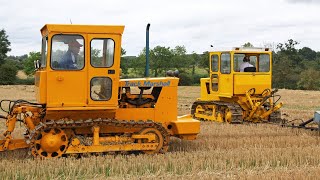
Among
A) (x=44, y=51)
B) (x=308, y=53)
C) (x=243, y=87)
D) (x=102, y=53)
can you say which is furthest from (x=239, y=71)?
(x=308, y=53)

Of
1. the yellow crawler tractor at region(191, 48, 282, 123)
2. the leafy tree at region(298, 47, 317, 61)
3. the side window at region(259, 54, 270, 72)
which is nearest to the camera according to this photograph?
the yellow crawler tractor at region(191, 48, 282, 123)

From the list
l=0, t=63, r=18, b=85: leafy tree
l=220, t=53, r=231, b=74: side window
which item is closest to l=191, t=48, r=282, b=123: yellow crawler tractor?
l=220, t=53, r=231, b=74: side window

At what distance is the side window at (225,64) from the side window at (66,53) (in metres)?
7.77

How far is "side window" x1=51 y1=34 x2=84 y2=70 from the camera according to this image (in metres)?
9.23

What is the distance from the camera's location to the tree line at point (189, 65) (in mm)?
59062

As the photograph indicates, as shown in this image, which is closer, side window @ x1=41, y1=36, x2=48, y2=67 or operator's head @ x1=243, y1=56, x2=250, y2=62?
side window @ x1=41, y1=36, x2=48, y2=67

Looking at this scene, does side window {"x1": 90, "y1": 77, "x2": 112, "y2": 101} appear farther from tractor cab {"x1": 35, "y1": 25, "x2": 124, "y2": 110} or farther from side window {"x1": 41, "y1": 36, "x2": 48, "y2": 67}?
side window {"x1": 41, "y1": 36, "x2": 48, "y2": 67}

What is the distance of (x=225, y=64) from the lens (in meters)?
16.2

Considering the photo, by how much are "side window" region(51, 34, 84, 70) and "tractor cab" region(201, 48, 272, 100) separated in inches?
302

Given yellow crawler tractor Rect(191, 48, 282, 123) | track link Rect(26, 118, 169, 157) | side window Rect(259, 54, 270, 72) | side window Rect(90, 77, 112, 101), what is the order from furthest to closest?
side window Rect(259, 54, 270, 72) → yellow crawler tractor Rect(191, 48, 282, 123) → side window Rect(90, 77, 112, 101) → track link Rect(26, 118, 169, 157)

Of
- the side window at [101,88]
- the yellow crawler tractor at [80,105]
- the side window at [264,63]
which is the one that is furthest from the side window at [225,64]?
the side window at [101,88]

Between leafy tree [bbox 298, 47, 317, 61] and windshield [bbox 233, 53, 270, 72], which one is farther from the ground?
leafy tree [bbox 298, 47, 317, 61]

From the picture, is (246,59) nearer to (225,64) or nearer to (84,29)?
(225,64)

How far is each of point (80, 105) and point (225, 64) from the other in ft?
26.2
